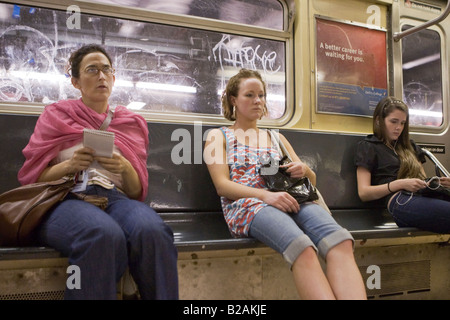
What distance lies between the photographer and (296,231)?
4.99ft

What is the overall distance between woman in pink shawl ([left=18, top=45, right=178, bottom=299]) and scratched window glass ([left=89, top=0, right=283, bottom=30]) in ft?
3.06

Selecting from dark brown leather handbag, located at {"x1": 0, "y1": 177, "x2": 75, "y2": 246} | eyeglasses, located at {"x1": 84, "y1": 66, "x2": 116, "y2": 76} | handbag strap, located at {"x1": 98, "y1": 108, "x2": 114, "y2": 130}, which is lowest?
dark brown leather handbag, located at {"x1": 0, "y1": 177, "x2": 75, "y2": 246}

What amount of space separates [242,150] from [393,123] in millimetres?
1336

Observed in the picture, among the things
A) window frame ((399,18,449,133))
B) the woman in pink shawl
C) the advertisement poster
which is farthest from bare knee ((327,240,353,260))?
window frame ((399,18,449,133))

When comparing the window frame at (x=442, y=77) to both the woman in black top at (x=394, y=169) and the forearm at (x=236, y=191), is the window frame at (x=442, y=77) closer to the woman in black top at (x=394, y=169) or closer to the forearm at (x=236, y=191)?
the woman in black top at (x=394, y=169)

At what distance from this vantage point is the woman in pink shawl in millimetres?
1271

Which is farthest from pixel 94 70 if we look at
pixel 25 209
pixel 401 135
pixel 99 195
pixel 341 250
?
pixel 401 135

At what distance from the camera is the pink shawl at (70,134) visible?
1672mm

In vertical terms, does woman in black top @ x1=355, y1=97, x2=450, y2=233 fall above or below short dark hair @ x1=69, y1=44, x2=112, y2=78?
below

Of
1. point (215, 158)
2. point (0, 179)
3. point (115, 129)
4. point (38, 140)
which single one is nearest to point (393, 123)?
point (215, 158)

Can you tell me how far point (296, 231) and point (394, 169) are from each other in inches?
57.0

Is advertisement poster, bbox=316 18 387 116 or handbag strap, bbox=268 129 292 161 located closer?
handbag strap, bbox=268 129 292 161

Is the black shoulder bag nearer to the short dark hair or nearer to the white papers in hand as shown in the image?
the white papers in hand
